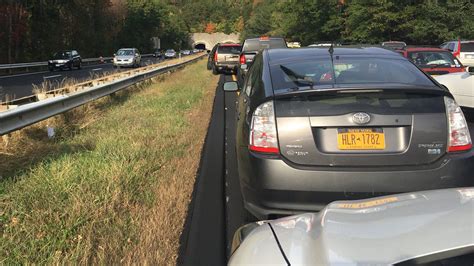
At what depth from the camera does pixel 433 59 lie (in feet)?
49.9

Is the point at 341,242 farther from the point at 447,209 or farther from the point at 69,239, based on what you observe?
the point at 69,239

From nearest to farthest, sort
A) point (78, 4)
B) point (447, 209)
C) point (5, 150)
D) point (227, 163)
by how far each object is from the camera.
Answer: point (447, 209)
point (5, 150)
point (227, 163)
point (78, 4)

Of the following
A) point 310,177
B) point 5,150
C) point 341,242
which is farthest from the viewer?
point 5,150

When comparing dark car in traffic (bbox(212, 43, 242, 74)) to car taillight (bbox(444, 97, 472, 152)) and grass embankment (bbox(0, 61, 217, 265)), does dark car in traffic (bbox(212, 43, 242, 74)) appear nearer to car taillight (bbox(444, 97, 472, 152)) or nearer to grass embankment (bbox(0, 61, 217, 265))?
grass embankment (bbox(0, 61, 217, 265))

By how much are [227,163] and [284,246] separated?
482cm

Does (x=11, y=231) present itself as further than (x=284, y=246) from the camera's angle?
Yes

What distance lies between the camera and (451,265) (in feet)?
5.78

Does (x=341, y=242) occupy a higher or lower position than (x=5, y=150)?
higher

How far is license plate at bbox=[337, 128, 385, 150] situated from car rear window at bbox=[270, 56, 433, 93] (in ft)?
1.75

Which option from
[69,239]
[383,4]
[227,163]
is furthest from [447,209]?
[383,4]

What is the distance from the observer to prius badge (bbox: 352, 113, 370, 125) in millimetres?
3713

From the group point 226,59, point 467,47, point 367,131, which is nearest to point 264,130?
point 367,131

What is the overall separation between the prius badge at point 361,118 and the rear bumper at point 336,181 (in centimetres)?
36

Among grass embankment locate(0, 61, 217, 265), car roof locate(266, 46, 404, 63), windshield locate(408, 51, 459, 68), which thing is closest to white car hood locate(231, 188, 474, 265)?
grass embankment locate(0, 61, 217, 265)
